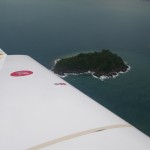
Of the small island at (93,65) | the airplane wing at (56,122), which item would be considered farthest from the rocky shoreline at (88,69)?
the airplane wing at (56,122)

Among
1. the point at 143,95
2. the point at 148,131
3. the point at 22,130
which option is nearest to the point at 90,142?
the point at 22,130

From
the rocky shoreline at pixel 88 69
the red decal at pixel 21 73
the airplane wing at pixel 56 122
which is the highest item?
the red decal at pixel 21 73

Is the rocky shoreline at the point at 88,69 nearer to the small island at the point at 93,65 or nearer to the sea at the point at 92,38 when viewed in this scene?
the small island at the point at 93,65

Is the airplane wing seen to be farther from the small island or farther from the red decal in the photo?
the small island

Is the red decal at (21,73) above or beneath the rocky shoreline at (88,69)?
above

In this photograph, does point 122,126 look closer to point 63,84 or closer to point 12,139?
point 12,139

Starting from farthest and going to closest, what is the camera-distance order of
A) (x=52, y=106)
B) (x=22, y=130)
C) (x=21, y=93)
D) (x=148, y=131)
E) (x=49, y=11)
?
(x=49, y=11)
(x=148, y=131)
(x=21, y=93)
(x=52, y=106)
(x=22, y=130)

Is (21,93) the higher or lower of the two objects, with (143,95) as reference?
higher

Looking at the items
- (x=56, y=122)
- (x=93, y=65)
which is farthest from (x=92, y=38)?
(x=56, y=122)
